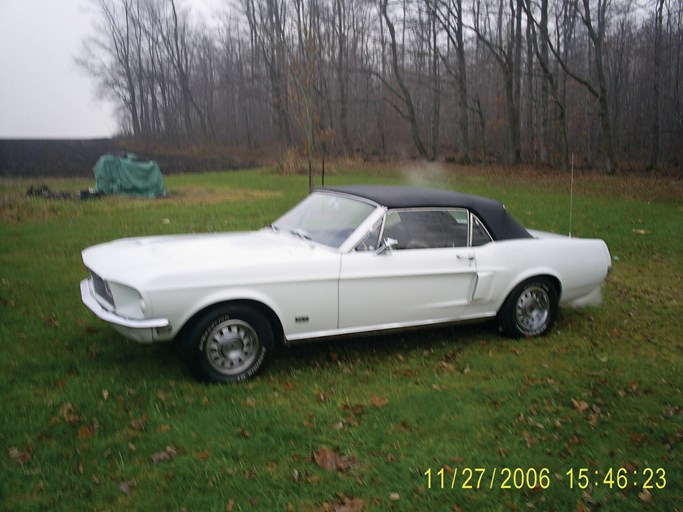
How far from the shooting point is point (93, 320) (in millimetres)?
5895

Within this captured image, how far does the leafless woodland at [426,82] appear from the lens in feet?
106

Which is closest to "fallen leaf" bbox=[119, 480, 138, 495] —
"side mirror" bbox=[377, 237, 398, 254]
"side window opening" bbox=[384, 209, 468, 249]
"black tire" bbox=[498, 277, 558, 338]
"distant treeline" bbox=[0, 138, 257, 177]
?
"side mirror" bbox=[377, 237, 398, 254]

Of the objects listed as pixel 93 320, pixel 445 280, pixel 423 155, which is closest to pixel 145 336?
pixel 93 320

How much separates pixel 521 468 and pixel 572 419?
2.72 ft

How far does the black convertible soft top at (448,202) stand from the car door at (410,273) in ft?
0.25

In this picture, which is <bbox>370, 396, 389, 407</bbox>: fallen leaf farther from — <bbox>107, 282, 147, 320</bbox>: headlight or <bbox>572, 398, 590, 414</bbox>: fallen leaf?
<bbox>107, 282, 147, 320</bbox>: headlight

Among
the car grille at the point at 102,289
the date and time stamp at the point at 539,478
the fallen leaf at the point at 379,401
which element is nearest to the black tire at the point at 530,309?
the fallen leaf at the point at 379,401

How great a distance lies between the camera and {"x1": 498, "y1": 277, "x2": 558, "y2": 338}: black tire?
5715 mm

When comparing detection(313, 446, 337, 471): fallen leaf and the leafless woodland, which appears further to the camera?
the leafless woodland

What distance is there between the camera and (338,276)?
15.7ft

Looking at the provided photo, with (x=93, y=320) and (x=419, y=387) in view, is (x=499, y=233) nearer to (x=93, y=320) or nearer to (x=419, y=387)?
(x=419, y=387)

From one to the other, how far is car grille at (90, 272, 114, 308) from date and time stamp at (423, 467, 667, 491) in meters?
2.62

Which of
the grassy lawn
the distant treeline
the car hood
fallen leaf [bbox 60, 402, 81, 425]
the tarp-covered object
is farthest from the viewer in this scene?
the distant treeline

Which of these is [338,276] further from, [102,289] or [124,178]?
[124,178]
